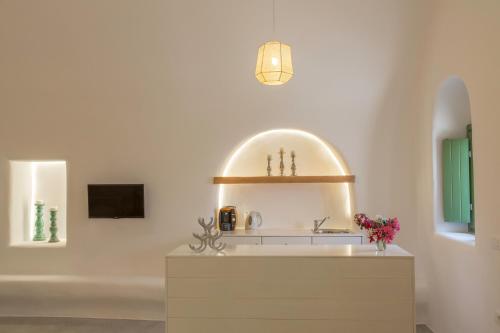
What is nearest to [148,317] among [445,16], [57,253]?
[57,253]

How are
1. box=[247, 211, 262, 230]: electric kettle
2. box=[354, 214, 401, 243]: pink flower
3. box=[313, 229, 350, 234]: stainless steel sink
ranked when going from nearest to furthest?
box=[354, 214, 401, 243]: pink flower → box=[313, 229, 350, 234]: stainless steel sink → box=[247, 211, 262, 230]: electric kettle

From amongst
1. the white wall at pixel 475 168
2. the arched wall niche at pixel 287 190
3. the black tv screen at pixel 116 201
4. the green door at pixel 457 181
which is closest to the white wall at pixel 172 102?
the black tv screen at pixel 116 201

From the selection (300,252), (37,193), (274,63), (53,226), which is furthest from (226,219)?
(37,193)

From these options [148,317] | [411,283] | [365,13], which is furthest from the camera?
[148,317]

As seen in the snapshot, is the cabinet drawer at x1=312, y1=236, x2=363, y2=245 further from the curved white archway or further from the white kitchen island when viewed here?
the white kitchen island

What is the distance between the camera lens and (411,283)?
338 cm

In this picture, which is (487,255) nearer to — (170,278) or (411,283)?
(411,283)

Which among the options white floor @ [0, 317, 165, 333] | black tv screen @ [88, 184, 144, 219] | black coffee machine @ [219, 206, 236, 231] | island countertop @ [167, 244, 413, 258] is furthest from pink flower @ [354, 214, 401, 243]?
black tv screen @ [88, 184, 144, 219]

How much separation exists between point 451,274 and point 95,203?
3872 mm

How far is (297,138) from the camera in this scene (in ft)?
18.8

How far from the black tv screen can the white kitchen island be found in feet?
6.17

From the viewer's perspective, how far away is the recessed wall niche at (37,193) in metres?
5.65

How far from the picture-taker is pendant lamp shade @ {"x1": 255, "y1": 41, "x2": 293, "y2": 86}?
12.1ft

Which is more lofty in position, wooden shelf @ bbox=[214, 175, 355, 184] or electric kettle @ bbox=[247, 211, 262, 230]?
wooden shelf @ bbox=[214, 175, 355, 184]
